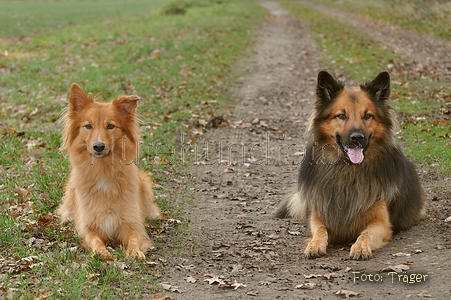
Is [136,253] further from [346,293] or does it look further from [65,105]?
[65,105]

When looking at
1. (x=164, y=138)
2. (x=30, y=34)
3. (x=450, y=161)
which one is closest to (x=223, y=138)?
(x=164, y=138)

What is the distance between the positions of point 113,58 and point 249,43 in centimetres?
659

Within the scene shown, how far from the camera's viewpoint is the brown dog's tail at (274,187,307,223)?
667 centimetres

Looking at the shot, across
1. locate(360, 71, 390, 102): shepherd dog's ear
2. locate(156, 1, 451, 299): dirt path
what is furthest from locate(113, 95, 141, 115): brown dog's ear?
locate(360, 71, 390, 102): shepherd dog's ear

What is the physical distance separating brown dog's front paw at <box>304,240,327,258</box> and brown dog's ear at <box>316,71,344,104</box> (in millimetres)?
1536

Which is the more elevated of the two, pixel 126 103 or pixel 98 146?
pixel 126 103

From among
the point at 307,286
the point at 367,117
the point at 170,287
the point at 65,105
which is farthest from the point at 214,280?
the point at 65,105

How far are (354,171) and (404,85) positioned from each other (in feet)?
29.8

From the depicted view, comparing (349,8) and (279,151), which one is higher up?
(349,8)

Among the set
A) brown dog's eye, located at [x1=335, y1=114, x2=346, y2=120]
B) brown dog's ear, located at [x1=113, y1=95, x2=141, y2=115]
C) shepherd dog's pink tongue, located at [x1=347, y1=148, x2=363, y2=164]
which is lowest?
shepherd dog's pink tongue, located at [x1=347, y1=148, x2=363, y2=164]

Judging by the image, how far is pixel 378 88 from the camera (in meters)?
5.87

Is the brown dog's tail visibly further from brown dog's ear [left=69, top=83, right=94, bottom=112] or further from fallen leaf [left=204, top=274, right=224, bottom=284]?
brown dog's ear [left=69, top=83, right=94, bottom=112]

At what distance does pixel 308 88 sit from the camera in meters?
15.1

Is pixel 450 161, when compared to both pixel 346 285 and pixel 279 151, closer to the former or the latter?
pixel 279 151
